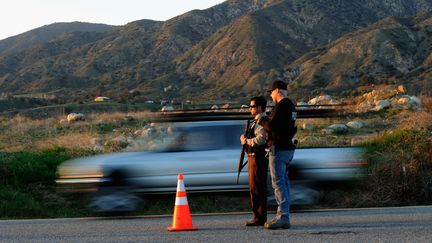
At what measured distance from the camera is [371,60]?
78.6 metres

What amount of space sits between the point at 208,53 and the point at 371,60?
3269 centimetres

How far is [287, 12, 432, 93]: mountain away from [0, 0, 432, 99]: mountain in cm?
162

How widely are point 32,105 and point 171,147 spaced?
A: 61.8m

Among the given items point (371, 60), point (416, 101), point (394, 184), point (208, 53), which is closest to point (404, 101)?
point (416, 101)

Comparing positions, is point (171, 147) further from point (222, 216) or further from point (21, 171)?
point (21, 171)

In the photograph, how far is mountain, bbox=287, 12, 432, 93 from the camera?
245ft

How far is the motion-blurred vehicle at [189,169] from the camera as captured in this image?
34.9 feet

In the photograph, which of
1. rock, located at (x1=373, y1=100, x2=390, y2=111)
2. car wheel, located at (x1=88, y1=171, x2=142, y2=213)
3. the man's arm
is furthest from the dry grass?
the man's arm

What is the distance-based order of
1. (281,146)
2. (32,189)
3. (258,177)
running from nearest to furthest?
(281,146) < (258,177) < (32,189)

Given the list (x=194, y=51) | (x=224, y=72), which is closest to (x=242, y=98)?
(x=224, y=72)

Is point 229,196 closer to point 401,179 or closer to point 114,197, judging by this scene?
point 114,197

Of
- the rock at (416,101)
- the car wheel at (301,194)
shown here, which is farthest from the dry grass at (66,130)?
the car wheel at (301,194)

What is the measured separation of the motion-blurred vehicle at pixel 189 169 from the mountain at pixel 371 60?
196ft

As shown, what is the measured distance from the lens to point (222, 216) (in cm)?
1045
